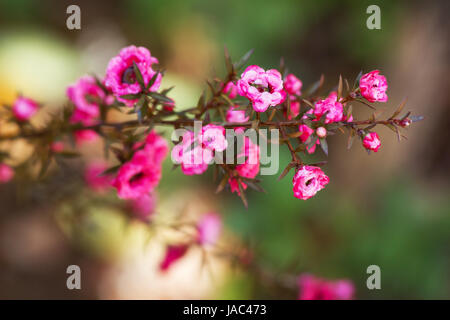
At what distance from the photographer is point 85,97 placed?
112cm

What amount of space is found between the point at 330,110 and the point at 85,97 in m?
0.65

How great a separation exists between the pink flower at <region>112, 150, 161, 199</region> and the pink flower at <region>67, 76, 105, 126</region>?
0.24m

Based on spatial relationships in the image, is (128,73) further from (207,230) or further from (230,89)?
(207,230)

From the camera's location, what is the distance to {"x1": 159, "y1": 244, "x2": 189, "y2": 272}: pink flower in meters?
1.37

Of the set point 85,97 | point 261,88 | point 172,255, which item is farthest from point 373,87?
point 172,255

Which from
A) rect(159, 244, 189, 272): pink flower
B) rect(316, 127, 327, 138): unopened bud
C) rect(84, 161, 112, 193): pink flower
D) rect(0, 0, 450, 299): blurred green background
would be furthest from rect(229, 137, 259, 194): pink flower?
rect(0, 0, 450, 299): blurred green background

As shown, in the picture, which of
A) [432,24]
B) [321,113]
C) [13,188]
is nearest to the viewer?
[321,113]

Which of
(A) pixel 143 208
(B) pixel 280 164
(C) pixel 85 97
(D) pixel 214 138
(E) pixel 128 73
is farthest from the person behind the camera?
(B) pixel 280 164

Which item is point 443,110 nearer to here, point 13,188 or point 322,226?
point 322,226

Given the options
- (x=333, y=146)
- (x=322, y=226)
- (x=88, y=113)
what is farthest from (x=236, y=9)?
(x=88, y=113)

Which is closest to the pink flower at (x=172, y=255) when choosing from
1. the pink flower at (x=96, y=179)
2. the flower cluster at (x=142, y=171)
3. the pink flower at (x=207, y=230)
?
the pink flower at (x=207, y=230)

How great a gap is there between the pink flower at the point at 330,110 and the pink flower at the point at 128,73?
12.8 inches

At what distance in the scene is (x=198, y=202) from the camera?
2736 mm

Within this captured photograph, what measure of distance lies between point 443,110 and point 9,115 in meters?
2.62
